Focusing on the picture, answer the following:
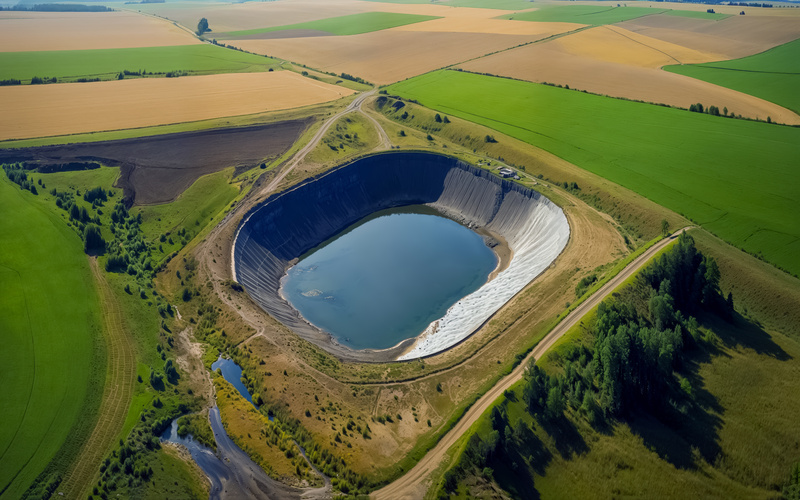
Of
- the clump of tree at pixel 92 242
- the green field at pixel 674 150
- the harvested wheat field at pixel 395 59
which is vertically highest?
the harvested wheat field at pixel 395 59

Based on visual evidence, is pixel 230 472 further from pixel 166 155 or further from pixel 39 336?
pixel 166 155

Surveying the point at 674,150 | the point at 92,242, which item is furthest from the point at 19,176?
the point at 674,150

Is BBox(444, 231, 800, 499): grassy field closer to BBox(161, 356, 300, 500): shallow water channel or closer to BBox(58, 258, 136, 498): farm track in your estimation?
BBox(161, 356, 300, 500): shallow water channel

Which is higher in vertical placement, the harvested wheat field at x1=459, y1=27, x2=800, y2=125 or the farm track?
the harvested wheat field at x1=459, y1=27, x2=800, y2=125

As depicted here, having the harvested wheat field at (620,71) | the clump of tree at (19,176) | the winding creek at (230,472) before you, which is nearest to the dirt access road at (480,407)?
the winding creek at (230,472)

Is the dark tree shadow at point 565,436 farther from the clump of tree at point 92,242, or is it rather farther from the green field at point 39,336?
the clump of tree at point 92,242

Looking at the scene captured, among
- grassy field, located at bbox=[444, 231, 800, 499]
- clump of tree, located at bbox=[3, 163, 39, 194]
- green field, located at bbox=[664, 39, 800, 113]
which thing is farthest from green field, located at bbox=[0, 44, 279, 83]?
grassy field, located at bbox=[444, 231, 800, 499]


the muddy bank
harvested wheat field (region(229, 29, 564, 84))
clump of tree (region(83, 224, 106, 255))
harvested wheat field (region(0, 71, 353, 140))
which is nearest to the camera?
the muddy bank
